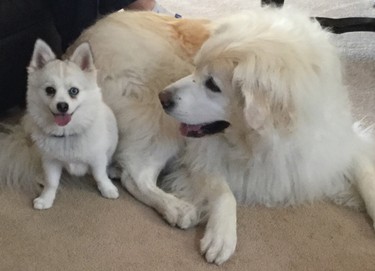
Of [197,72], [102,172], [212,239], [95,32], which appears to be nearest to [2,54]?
[95,32]

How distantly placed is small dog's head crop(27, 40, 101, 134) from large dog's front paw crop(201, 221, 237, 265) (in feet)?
1.53

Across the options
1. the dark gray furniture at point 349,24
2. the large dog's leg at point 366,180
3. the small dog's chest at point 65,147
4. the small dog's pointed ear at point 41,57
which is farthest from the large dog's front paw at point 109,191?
the dark gray furniture at point 349,24

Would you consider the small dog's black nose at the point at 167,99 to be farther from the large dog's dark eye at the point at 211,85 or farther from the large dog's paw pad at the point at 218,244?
the large dog's paw pad at the point at 218,244

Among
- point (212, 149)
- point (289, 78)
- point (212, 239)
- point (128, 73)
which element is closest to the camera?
point (289, 78)

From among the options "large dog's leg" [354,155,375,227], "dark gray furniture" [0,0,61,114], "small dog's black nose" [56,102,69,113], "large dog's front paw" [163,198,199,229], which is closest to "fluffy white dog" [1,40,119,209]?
"small dog's black nose" [56,102,69,113]

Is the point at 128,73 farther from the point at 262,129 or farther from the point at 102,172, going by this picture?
the point at 262,129

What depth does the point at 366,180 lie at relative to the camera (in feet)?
5.73

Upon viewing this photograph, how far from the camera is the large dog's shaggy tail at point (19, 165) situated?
5.78ft

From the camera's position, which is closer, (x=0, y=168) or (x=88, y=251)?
(x=88, y=251)

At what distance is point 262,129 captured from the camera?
149 cm

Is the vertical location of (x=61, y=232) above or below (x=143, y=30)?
below

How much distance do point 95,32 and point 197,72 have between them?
0.48 m

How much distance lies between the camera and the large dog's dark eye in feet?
5.06

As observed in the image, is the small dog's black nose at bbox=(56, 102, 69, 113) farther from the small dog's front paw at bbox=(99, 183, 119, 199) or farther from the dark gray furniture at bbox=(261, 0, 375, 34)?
the dark gray furniture at bbox=(261, 0, 375, 34)
